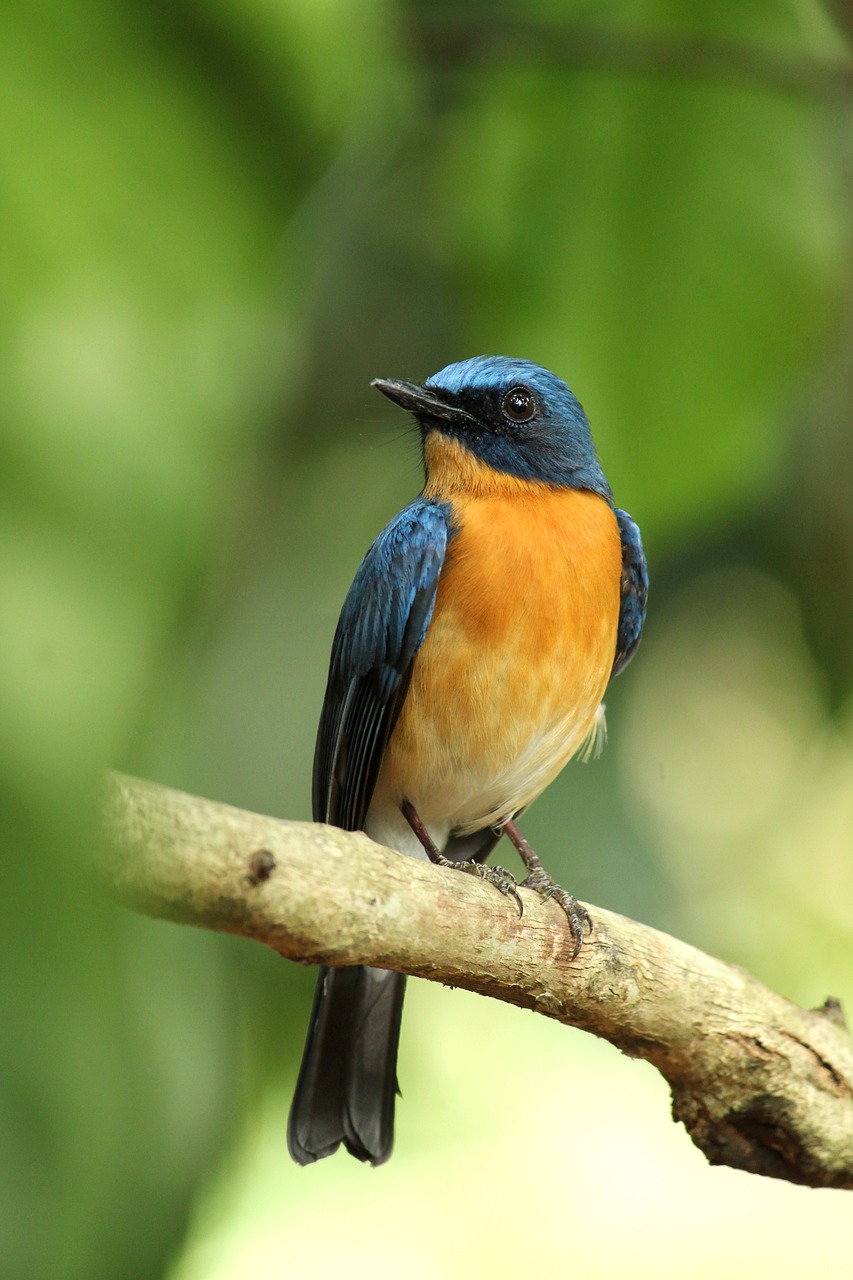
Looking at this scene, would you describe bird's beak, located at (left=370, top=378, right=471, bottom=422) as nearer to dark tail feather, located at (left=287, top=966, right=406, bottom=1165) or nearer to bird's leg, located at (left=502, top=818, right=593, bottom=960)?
bird's leg, located at (left=502, top=818, right=593, bottom=960)

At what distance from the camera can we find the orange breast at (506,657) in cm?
400

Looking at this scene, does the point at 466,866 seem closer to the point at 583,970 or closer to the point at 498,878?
the point at 498,878

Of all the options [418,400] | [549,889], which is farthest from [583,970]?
[418,400]

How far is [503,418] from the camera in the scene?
14.6ft

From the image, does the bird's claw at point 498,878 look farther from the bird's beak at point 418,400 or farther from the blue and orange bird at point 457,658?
the bird's beak at point 418,400

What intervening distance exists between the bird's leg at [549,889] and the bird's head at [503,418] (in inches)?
46.6

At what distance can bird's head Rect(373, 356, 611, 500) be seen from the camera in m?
4.39

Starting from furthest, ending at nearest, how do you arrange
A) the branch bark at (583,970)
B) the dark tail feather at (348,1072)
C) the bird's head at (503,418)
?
the bird's head at (503,418) → the dark tail feather at (348,1072) → the branch bark at (583,970)

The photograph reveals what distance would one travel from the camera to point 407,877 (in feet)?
8.17

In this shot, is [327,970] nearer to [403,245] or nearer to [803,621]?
[803,621]

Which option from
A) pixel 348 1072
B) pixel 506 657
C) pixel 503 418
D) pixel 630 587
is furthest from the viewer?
pixel 630 587

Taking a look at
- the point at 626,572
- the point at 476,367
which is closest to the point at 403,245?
the point at 476,367

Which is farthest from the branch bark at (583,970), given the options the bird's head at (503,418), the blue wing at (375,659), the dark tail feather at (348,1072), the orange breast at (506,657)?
the bird's head at (503,418)

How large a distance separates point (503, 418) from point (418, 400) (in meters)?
0.35
